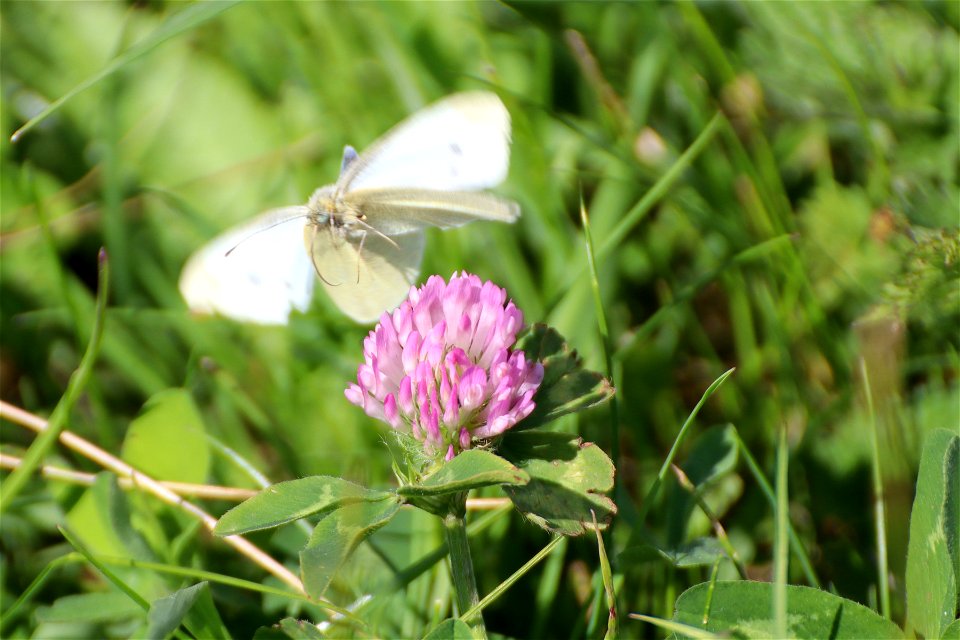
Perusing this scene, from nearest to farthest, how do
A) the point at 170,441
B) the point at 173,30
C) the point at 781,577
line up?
the point at 781,577, the point at 170,441, the point at 173,30

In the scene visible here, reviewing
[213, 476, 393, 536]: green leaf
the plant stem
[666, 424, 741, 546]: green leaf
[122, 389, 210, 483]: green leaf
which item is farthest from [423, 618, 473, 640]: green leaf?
[122, 389, 210, 483]: green leaf

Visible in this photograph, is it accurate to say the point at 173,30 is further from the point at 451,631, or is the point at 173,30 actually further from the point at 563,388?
the point at 451,631

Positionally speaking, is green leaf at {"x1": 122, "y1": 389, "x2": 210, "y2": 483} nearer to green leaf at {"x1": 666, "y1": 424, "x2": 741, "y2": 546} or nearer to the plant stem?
the plant stem

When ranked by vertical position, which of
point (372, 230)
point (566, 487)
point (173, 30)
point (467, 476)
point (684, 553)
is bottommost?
point (684, 553)

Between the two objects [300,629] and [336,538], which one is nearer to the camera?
[336,538]

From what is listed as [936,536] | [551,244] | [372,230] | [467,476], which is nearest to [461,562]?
[467,476]

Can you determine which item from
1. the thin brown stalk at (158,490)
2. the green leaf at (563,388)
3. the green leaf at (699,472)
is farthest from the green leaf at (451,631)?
the green leaf at (699,472)

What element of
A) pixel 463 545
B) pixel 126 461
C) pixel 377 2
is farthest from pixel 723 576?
pixel 377 2
